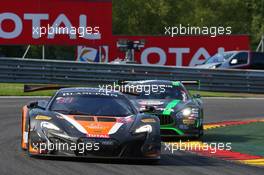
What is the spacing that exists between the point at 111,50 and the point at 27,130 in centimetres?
3080

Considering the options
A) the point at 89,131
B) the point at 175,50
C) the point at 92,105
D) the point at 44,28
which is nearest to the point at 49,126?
the point at 89,131

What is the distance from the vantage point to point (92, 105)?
11.8 metres

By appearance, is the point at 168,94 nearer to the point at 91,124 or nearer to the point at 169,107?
the point at 169,107

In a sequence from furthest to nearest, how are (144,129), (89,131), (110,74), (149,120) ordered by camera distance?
(110,74), (149,120), (144,129), (89,131)

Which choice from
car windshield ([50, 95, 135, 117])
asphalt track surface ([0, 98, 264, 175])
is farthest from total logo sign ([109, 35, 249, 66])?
car windshield ([50, 95, 135, 117])

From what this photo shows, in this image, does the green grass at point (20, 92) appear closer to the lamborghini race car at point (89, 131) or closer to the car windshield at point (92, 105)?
the car windshield at point (92, 105)

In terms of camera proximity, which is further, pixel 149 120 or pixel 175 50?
pixel 175 50

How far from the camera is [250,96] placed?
30.0 m

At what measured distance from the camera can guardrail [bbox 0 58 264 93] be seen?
28.7 m

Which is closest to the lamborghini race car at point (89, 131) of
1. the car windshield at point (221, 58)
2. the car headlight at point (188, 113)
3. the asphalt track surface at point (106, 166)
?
the asphalt track surface at point (106, 166)

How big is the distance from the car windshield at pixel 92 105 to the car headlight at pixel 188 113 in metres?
2.89

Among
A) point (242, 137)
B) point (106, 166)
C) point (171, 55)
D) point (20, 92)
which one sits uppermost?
point (171, 55)

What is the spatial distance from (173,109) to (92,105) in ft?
11.5

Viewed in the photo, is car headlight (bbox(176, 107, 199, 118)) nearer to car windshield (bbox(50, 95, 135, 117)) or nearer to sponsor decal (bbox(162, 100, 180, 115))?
sponsor decal (bbox(162, 100, 180, 115))
